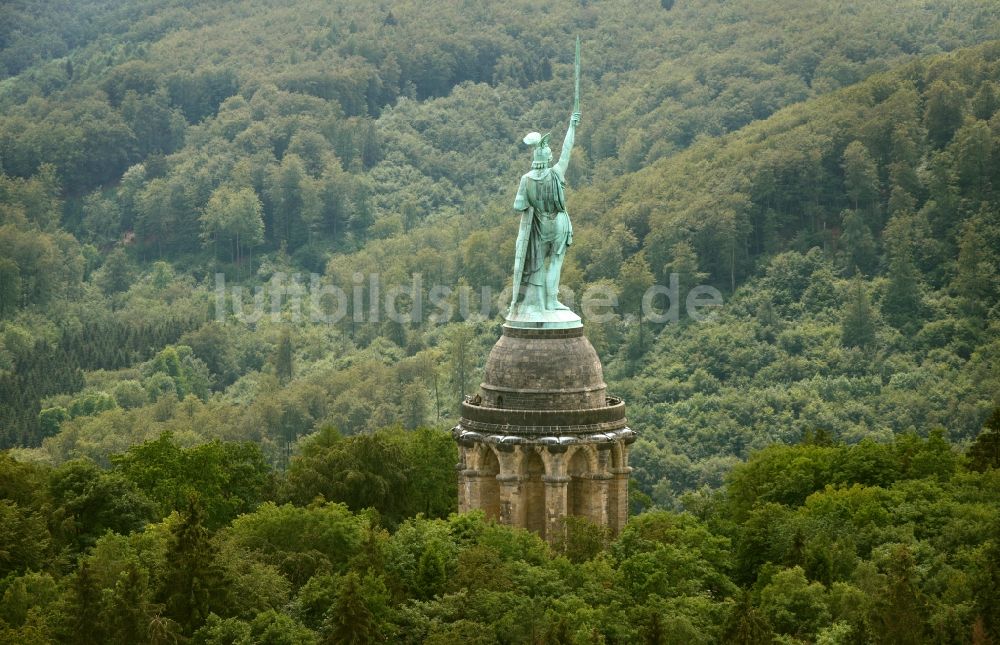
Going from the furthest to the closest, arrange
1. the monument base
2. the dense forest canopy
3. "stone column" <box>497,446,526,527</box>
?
1. the monument base
2. "stone column" <box>497,446,526,527</box>
3. the dense forest canopy

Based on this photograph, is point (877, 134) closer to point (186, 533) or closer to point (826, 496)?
point (826, 496)

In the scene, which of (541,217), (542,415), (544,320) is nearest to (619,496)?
(542,415)

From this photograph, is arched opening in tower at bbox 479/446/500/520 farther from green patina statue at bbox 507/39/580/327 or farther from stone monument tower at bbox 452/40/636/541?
green patina statue at bbox 507/39/580/327

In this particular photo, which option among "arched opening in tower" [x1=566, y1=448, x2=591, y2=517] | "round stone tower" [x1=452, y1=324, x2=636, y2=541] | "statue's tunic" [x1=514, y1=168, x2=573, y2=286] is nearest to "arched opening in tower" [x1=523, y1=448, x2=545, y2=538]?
"round stone tower" [x1=452, y1=324, x2=636, y2=541]

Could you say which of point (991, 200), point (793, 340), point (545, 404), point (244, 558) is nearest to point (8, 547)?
point (244, 558)

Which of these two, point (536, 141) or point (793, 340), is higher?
point (536, 141)

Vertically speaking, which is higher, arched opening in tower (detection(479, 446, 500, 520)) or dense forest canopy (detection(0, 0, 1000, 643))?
arched opening in tower (detection(479, 446, 500, 520))
